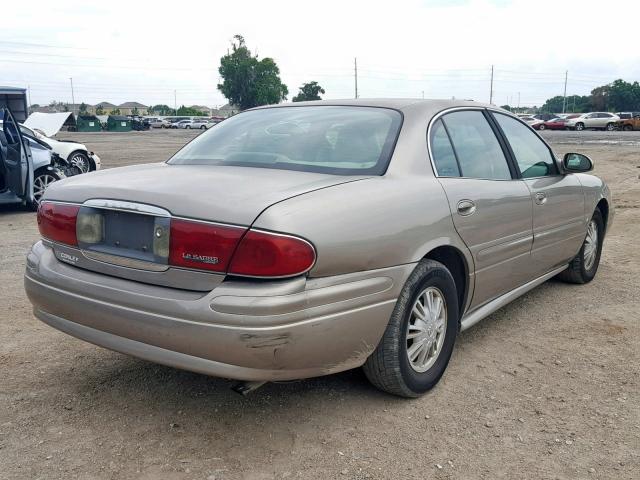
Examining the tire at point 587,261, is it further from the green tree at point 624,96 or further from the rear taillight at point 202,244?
the green tree at point 624,96

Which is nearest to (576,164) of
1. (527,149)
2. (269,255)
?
(527,149)

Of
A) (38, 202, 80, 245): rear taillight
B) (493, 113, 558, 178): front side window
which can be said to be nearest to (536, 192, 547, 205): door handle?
(493, 113, 558, 178): front side window

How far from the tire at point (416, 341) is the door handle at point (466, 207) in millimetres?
327

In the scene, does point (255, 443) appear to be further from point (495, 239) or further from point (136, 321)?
point (495, 239)

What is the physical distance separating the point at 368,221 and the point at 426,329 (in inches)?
30.7

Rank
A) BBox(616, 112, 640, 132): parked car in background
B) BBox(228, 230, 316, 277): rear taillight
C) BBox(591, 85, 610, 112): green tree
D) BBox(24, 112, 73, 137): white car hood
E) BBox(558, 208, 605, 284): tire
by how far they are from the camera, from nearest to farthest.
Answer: BBox(228, 230, 316, 277): rear taillight
BBox(558, 208, 605, 284): tire
BBox(24, 112, 73, 137): white car hood
BBox(616, 112, 640, 132): parked car in background
BBox(591, 85, 610, 112): green tree

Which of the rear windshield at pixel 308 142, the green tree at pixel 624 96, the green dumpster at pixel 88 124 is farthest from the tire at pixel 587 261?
the green tree at pixel 624 96

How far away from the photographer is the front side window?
4164 mm

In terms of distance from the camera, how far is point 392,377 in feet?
9.76

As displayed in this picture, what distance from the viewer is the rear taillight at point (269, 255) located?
2.40 metres

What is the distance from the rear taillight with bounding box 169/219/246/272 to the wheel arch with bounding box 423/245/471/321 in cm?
117

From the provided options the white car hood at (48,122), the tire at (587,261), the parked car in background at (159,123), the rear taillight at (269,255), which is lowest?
the parked car in background at (159,123)

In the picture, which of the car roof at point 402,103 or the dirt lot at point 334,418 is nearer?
the dirt lot at point 334,418

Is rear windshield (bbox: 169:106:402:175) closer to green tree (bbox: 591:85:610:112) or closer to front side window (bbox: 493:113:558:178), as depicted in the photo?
front side window (bbox: 493:113:558:178)
